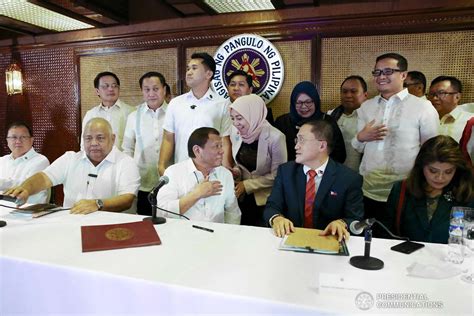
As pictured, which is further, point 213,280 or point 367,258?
point 367,258

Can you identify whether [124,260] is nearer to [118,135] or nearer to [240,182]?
[240,182]

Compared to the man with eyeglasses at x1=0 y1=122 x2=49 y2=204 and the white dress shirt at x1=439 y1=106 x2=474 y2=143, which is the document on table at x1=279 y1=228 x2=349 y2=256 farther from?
the man with eyeglasses at x1=0 y1=122 x2=49 y2=204

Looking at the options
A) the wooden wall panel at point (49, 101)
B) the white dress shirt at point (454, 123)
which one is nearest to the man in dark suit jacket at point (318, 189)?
the white dress shirt at point (454, 123)

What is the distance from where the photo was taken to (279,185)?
214 centimetres

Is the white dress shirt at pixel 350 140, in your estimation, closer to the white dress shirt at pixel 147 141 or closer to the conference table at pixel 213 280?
the conference table at pixel 213 280

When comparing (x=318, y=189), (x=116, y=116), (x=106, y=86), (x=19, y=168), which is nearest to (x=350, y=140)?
(x=318, y=189)

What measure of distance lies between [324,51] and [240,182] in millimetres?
1750

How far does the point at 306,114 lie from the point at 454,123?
4.06 feet

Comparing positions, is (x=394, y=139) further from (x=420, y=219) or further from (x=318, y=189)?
(x=318, y=189)

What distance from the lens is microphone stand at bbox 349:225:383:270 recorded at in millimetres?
1310

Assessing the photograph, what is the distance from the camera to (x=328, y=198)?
79.1 inches

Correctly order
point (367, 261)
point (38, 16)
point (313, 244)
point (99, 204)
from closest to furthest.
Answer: point (367, 261), point (313, 244), point (99, 204), point (38, 16)

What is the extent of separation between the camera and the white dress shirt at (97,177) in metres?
2.52

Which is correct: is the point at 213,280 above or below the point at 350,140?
below
